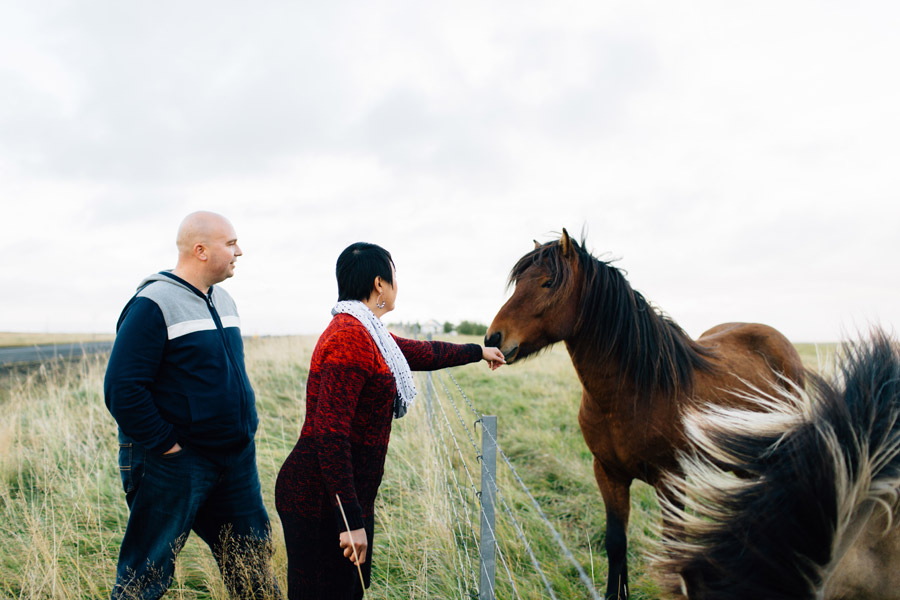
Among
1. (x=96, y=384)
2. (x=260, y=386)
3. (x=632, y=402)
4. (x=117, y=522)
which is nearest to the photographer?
(x=632, y=402)

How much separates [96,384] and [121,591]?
7.34 m

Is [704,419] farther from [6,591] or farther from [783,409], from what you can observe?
[6,591]

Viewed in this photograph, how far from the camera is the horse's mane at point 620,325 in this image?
2.93 m

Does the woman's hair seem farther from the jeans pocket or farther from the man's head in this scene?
the jeans pocket

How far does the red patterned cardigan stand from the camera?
1654 mm

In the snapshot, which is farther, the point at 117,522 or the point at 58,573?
the point at 117,522

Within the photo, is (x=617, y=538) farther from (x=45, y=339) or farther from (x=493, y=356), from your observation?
(x=45, y=339)

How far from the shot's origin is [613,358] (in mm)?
2943

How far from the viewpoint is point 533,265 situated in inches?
115

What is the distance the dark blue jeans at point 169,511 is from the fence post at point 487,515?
1078 millimetres

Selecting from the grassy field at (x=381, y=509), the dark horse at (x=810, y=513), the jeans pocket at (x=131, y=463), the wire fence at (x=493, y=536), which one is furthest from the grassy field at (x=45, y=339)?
the dark horse at (x=810, y=513)

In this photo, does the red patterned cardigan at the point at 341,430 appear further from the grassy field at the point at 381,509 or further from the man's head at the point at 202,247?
the grassy field at the point at 381,509

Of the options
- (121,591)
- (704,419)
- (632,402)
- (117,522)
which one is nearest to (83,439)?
(117,522)

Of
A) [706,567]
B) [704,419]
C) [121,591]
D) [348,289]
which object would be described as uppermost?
[348,289]
